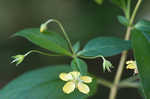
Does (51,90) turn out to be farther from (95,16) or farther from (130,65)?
(95,16)

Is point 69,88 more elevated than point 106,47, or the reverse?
point 106,47

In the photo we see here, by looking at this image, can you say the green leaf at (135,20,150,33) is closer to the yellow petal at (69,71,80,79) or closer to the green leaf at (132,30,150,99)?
the green leaf at (132,30,150,99)

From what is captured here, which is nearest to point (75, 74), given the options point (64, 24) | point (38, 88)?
point (38, 88)

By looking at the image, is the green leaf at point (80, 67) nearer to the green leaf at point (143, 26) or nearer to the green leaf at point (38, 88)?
the green leaf at point (38, 88)

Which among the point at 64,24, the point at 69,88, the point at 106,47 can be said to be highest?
the point at 64,24

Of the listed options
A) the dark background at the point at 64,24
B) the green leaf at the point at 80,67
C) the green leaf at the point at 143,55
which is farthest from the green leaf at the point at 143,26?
the dark background at the point at 64,24

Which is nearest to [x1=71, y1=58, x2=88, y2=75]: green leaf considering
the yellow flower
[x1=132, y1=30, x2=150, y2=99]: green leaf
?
the yellow flower

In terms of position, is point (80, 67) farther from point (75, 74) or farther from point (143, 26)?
point (143, 26)

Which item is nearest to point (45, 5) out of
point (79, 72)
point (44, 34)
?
point (44, 34)
